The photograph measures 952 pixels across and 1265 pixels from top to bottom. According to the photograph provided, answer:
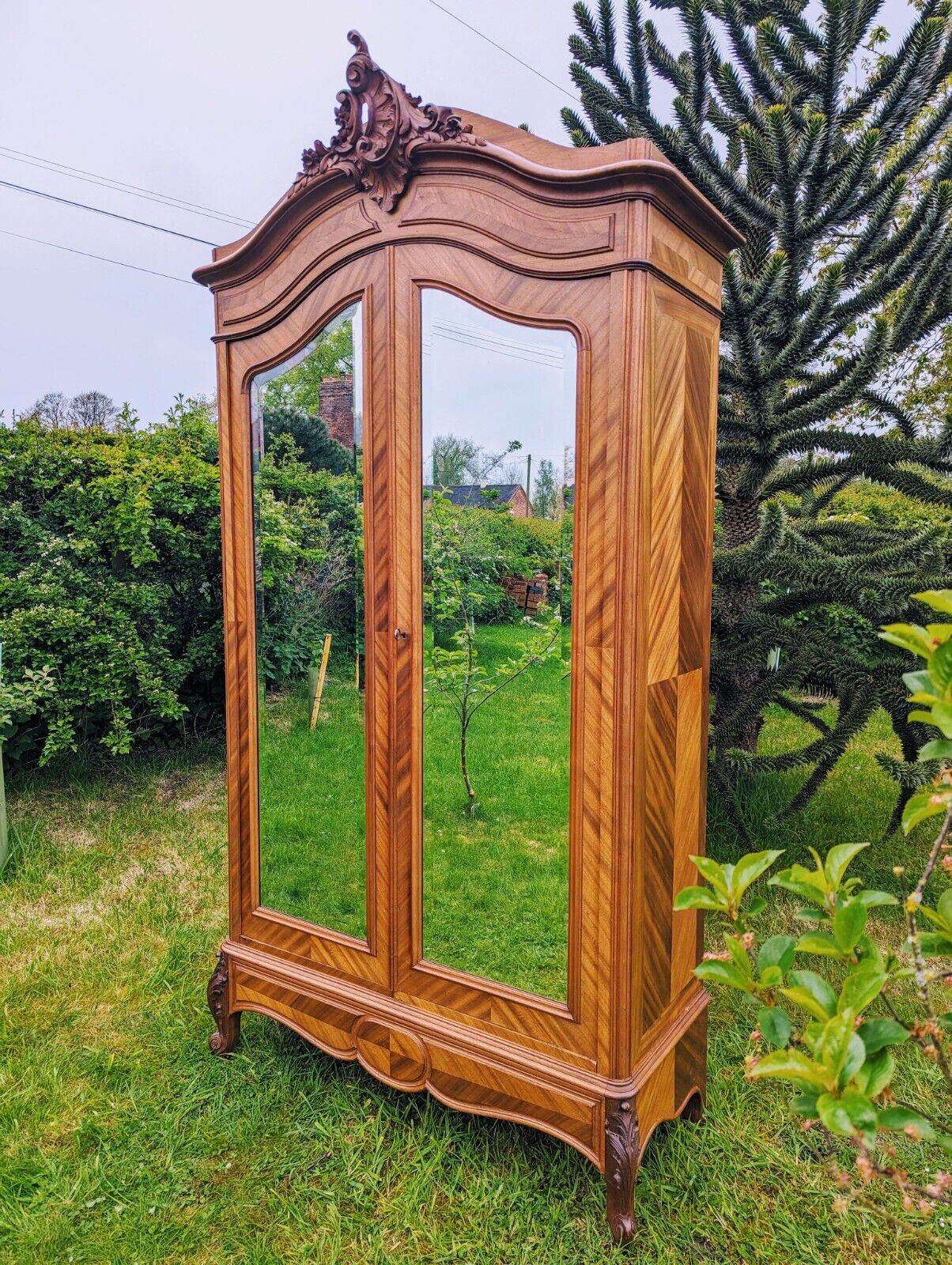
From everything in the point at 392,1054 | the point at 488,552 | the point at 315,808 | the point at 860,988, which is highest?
the point at 488,552

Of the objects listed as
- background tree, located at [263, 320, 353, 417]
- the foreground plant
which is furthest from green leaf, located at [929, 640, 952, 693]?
background tree, located at [263, 320, 353, 417]

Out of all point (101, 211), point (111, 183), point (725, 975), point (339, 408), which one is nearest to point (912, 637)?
point (725, 975)

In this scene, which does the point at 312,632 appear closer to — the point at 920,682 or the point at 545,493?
the point at 545,493

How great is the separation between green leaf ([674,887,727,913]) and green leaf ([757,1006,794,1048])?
4.5 inches

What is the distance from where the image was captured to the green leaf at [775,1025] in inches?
30.6

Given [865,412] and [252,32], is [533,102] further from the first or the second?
[865,412]

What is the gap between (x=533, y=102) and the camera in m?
9.55

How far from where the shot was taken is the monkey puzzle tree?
2775mm

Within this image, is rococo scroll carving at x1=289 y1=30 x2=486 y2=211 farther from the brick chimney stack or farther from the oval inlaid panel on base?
the oval inlaid panel on base

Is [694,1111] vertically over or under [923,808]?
under

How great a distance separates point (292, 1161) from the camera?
1952 millimetres

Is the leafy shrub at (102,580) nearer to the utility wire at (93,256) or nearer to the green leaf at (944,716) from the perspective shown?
the green leaf at (944,716)

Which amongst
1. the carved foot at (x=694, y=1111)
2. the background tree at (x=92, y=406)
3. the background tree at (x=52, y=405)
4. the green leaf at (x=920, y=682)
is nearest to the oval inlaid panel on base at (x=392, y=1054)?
the carved foot at (x=694, y=1111)

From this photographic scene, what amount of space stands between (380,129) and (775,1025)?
1.92 metres
